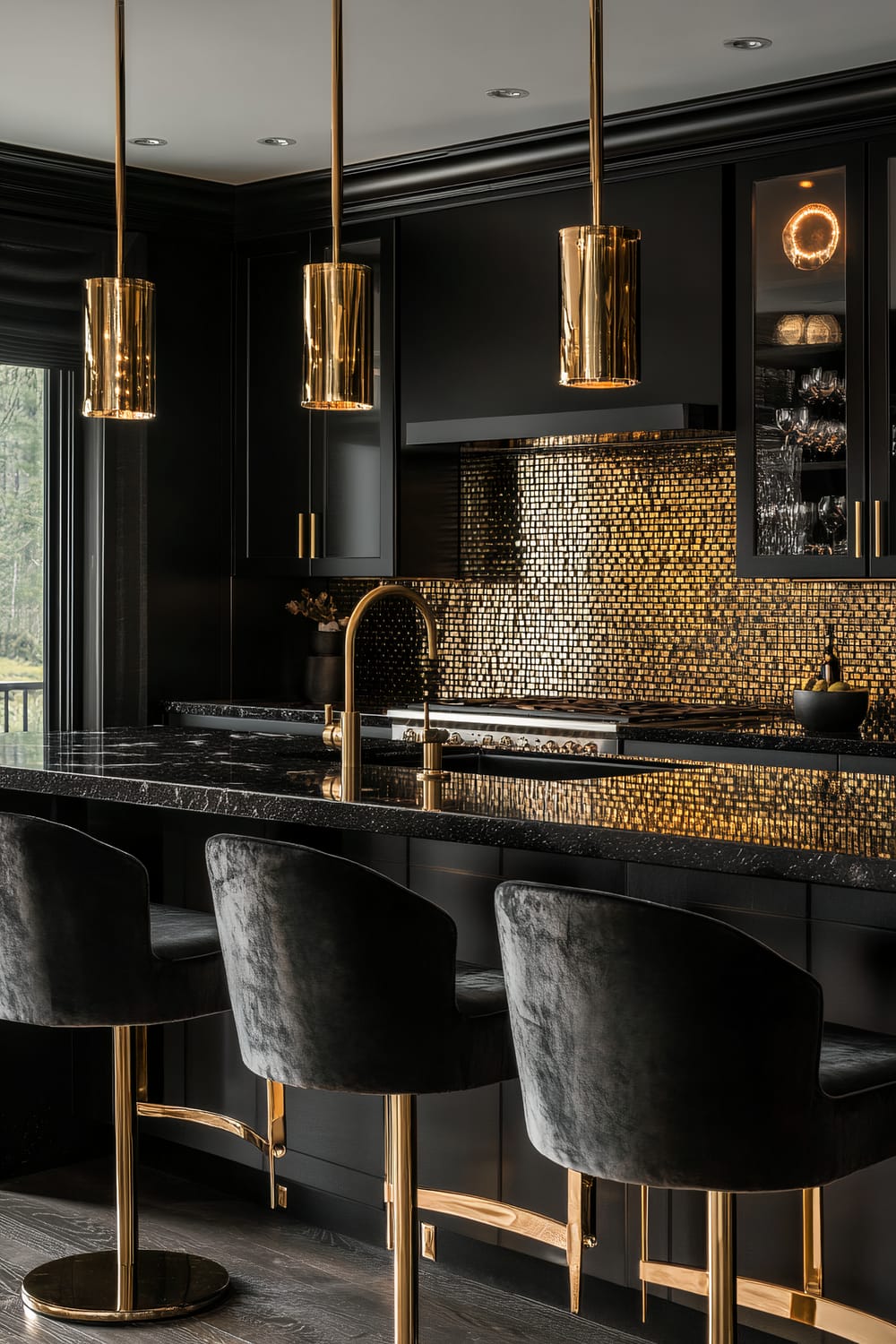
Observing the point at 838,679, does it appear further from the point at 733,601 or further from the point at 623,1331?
the point at 623,1331

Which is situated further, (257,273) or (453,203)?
(257,273)

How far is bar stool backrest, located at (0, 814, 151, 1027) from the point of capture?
268cm

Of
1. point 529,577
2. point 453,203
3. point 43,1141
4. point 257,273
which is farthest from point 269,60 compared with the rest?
point 43,1141

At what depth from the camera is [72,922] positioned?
2.70 metres

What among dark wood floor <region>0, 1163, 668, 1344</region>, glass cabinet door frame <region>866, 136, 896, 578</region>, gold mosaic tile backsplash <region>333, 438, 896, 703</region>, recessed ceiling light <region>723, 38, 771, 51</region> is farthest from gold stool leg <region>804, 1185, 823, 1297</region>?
recessed ceiling light <region>723, 38, 771, 51</region>

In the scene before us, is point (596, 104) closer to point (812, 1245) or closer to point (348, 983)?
point (348, 983)

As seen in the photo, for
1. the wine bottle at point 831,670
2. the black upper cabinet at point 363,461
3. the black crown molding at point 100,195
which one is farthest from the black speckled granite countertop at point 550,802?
the black crown molding at point 100,195

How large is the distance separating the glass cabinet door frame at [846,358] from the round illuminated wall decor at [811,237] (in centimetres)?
6

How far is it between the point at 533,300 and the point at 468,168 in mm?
485

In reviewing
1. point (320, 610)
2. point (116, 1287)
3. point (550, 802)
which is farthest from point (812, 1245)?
point (320, 610)

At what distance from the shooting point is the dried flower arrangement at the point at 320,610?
242 inches

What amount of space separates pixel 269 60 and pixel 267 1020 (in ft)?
9.63

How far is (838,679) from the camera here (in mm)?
4809

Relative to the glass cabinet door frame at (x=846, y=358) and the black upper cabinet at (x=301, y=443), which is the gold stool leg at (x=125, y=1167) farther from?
the black upper cabinet at (x=301, y=443)
